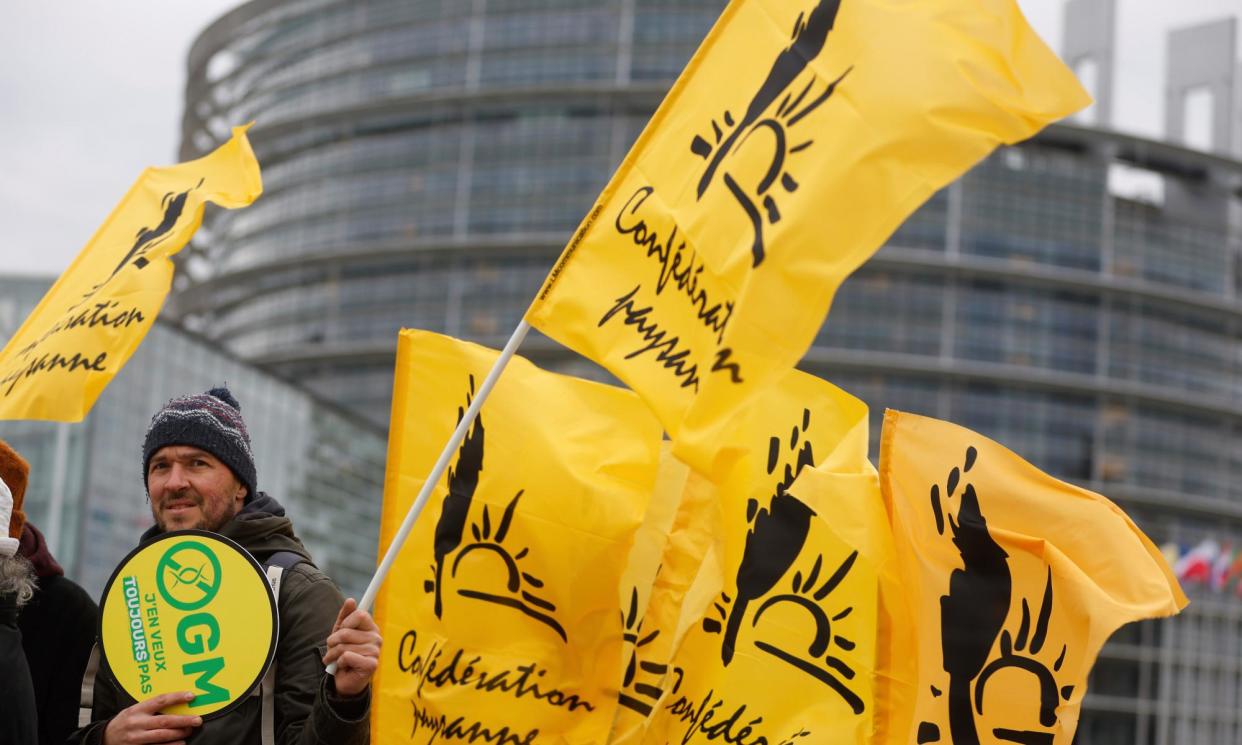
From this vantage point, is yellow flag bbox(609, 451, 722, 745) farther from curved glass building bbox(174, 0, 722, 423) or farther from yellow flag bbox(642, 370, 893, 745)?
curved glass building bbox(174, 0, 722, 423)

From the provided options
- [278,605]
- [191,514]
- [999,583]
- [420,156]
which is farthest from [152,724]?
[420,156]

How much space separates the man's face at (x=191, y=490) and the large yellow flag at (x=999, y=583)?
6.99ft

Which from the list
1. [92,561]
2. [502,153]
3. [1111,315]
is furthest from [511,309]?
[92,561]

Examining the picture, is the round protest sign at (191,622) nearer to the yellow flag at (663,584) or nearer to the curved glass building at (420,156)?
the yellow flag at (663,584)

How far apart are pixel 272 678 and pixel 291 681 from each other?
5cm

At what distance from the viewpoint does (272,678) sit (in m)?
4.00

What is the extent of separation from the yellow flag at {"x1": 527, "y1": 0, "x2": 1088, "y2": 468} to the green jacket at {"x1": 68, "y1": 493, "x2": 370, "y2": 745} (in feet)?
2.85

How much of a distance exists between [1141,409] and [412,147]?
91.5ft

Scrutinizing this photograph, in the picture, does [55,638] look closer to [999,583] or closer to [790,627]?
[790,627]

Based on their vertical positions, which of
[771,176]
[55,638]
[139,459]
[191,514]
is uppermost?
[771,176]

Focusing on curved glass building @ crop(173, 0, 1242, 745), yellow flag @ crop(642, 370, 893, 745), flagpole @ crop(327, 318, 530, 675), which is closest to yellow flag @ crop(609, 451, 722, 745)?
yellow flag @ crop(642, 370, 893, 745)

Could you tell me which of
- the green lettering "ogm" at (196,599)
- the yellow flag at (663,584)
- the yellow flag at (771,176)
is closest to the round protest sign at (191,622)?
the green lettering "ogm" at (196,599)

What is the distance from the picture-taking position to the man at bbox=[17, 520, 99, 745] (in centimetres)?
441

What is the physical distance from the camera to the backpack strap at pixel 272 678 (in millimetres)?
3930
